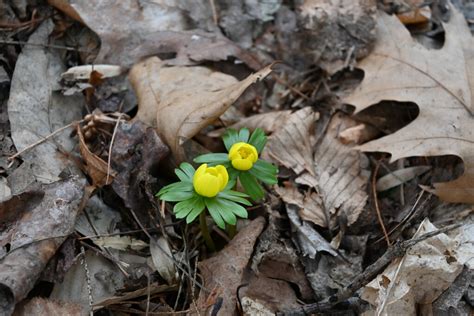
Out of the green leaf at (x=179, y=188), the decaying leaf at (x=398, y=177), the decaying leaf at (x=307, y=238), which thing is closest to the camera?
the green leaf at (x=179, y=188)

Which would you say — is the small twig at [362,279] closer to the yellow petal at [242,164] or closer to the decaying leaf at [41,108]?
the yellow petal at [242,164]

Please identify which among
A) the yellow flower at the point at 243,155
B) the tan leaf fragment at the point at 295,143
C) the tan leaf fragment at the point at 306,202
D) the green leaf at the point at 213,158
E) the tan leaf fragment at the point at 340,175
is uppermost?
the yellow flower at the point at 243,155

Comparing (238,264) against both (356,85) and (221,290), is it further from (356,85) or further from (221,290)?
(356,85)

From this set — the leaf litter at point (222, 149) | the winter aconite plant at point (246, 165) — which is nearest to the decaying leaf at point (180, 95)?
the leaf litter at point (222, 149)

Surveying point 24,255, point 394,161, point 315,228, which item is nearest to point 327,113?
point 394,161

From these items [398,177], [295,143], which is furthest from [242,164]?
[398,177]

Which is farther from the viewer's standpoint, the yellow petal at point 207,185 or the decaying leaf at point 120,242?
the decaying leaf at point 120,242
